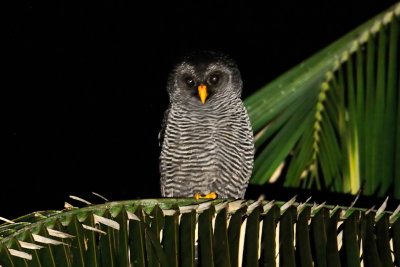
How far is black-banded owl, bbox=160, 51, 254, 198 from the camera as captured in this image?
165 inches

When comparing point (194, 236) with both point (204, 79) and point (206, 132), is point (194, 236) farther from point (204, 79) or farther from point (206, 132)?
point (204, 79)

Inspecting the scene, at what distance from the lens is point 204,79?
4.43 metres

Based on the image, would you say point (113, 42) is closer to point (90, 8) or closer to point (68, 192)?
point (90, 8)

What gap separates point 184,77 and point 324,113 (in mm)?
1041

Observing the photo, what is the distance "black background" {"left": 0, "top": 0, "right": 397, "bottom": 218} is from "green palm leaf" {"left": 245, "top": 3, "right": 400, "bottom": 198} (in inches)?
55.2

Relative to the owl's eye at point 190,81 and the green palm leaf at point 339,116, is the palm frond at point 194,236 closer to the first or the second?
the green palm leaf at point 339,116

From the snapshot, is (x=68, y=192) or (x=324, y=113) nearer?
(x=324, y=113)

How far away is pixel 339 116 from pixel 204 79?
94 centimetres

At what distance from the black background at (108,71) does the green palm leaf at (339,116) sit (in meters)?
1.40

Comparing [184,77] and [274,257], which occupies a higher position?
[184,77]

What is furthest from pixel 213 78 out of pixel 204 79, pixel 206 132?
pixel 206 132

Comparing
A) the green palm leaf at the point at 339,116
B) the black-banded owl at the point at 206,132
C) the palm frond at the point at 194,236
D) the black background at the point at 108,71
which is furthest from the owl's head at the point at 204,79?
the palm frond at the point at 194,236

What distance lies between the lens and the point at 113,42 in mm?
6344

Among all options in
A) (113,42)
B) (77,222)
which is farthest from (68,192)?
(77,222)
